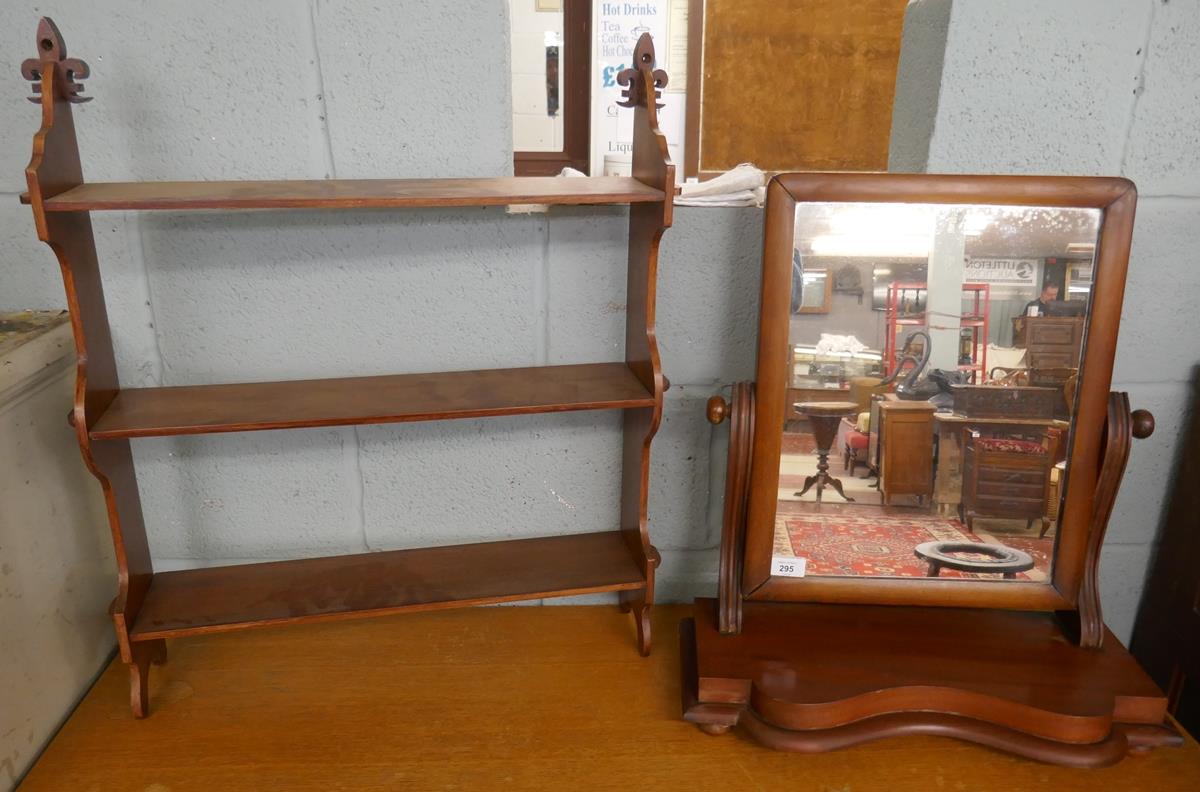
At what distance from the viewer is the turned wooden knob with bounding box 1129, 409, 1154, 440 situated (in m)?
1.33

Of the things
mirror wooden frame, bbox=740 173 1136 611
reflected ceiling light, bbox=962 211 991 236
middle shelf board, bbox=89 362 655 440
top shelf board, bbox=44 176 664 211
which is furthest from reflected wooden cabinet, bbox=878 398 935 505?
top shelf board, bbox=44 176 664 211

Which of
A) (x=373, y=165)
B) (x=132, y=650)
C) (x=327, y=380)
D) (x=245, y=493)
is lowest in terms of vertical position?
(x=132, y=650)

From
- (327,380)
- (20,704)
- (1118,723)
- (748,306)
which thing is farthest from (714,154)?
(20,704)

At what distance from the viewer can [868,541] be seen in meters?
1.42

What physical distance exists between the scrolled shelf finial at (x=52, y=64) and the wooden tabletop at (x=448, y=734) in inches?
36.6

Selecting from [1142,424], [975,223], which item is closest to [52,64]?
[975,223]

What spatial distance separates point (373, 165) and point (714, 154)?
2299 millimetres

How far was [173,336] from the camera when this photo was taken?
146 cm

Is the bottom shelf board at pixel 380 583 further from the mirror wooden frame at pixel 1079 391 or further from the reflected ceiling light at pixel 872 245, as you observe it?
the reflected ceiling light at pixel 872 245

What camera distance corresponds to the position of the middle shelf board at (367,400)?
127 cm

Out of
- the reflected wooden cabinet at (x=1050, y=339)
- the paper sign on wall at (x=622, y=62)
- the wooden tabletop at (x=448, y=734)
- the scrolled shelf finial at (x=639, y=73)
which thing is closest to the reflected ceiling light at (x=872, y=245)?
the reflected wooden cabinet at (x=1050, y=339)

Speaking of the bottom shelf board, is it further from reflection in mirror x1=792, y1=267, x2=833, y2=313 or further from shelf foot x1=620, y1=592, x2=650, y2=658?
reflection in mirror x1=792, y1=267, x2=833, y2=313

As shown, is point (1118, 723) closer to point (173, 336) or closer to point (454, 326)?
point (454, 326)

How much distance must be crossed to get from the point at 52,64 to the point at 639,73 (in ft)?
2.62
